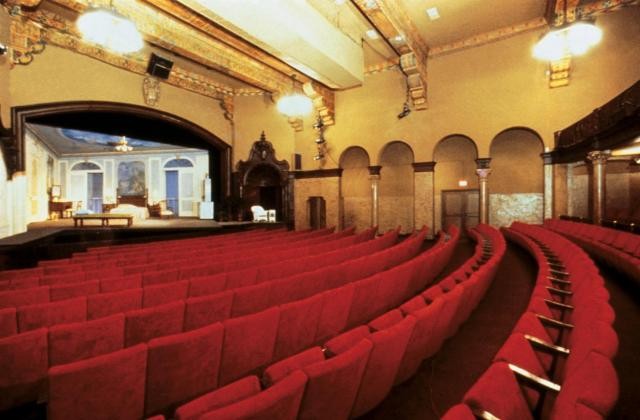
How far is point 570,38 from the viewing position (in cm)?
477

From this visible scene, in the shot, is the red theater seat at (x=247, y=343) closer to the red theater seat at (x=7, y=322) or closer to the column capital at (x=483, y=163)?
A: the red theater seat at (x=7, y=322)

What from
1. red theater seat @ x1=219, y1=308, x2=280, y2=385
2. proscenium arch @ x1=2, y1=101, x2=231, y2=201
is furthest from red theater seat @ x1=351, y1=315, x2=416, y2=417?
proscenium arch @ x1=2, y1=101, x2=231, y2=201

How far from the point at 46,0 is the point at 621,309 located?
9.17m

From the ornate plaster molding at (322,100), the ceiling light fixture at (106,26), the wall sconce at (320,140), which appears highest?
the ornate plaster molding at (322,100)

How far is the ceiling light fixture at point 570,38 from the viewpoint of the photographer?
178 inches

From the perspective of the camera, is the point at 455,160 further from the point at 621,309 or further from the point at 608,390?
the point at 608,390

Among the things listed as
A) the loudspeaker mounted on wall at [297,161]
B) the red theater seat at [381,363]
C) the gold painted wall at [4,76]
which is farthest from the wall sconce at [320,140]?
the red theater seat at [381,363]

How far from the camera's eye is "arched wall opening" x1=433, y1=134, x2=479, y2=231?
9.42 m

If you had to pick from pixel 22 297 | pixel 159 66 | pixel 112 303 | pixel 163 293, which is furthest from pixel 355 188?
pixel 22 297

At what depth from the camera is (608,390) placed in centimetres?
80

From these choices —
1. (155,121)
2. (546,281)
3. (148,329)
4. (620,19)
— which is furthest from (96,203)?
(620,19)

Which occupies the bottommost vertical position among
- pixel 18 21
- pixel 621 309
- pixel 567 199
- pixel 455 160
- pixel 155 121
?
pixel 621 309

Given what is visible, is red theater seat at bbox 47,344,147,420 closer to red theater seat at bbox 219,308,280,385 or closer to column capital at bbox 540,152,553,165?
red theater seat at bbox 219,308,280,385

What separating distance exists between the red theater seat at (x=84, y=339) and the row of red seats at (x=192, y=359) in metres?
0.03
